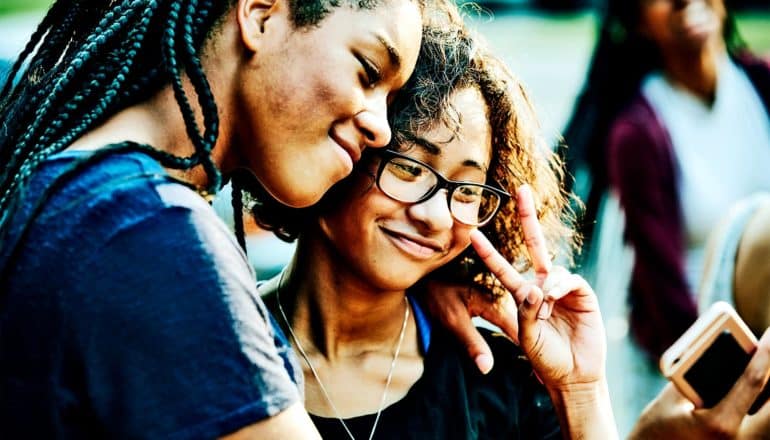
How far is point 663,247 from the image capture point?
413cm

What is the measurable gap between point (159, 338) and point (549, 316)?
1.11 m

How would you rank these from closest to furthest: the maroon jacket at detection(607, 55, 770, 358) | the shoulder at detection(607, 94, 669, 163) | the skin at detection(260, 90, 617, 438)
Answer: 1. the skin at detection(260, 90, 617, 438)
2. the maroon jacket at detection(607, 55, 770, 358)
3. the shoulder at detection(607, 94, 669, 163)

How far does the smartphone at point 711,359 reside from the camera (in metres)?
2.17

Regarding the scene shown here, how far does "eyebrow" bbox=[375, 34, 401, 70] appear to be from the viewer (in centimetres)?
187

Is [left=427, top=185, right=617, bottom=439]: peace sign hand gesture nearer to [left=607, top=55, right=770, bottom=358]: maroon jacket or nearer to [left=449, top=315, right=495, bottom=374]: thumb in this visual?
[left=449, top=315, right=495, bottom=374]: thumb

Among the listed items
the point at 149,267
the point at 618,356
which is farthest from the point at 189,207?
the point at 618,356

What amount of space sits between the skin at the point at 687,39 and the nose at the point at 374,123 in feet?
9.32

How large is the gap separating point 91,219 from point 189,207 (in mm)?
140

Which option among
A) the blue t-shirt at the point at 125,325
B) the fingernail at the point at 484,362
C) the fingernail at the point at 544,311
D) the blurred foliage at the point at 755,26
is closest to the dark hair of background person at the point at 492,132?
the fingernail at the point at 484,362

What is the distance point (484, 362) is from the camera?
2.34 meters

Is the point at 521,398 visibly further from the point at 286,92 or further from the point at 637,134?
the point at 637,134

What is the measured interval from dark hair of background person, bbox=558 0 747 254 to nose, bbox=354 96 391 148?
2.54m

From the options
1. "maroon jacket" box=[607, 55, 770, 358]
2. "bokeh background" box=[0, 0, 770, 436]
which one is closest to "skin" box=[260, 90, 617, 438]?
"bokeh background" box=[0, 0, 770, 436]

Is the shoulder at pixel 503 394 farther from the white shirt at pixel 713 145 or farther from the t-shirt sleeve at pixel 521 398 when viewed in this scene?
the white shirt at pixel 713 145
